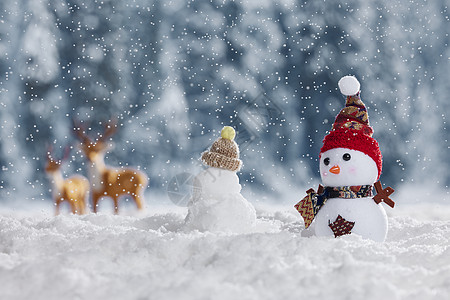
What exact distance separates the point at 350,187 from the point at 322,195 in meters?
0.14

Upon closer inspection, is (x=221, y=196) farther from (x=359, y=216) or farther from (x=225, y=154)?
(x=359, y=216)

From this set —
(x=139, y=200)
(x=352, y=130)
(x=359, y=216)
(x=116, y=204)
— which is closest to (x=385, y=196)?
(x=359, y=216)

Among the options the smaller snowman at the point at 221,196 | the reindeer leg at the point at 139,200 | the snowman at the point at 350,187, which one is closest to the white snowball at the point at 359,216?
the snowman at the point at 350,187

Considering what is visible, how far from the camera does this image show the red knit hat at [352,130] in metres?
2.00

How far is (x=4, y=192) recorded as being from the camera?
2828 mm

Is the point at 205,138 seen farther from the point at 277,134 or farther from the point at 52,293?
the point at 52,293

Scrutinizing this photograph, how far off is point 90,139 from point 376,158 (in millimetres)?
1740

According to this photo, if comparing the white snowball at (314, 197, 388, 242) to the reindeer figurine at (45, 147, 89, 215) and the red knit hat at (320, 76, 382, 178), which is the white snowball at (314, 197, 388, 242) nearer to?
the red knit hat at (320, 76, 382, 178)

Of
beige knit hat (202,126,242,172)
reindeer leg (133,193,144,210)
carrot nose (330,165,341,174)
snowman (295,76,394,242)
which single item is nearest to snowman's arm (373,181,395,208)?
snowman (295,76,394,242)

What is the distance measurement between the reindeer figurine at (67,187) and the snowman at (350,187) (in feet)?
4.97

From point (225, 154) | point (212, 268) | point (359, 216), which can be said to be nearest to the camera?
point (212, 268)

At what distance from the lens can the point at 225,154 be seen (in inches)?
87.0

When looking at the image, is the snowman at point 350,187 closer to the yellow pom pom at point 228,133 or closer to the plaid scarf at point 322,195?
the plaid scarf at point 322,195

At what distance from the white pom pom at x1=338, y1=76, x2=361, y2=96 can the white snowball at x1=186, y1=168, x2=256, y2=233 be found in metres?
0.63
